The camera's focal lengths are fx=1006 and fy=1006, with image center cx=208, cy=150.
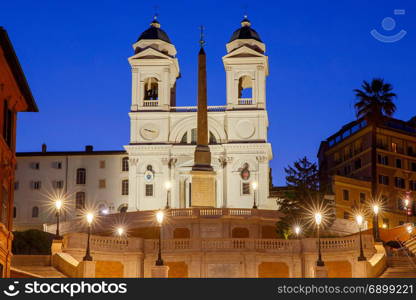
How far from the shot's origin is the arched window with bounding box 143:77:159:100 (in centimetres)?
11206

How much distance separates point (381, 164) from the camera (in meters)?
122

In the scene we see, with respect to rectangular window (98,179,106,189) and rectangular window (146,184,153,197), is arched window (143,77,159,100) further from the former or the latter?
rectangular window (98,179,106,189)

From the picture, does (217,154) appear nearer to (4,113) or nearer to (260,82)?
(260,82)

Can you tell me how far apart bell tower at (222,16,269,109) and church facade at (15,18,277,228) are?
0.36ft

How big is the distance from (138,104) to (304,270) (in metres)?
56.8

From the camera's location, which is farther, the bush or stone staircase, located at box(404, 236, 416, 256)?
the bush

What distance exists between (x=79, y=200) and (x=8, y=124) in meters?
74.4

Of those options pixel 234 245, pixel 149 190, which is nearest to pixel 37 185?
pixel 149 190

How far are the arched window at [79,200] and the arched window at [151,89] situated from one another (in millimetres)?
14122

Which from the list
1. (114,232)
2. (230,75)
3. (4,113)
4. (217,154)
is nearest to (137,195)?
(217,154)

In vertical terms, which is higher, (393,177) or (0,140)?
(393,177)

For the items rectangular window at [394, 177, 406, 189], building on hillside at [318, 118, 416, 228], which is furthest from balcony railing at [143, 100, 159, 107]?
rectangular window at [394, 177, 406, 189]

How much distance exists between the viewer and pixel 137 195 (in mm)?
106938

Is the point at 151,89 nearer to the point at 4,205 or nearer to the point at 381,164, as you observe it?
the point at 381,164
